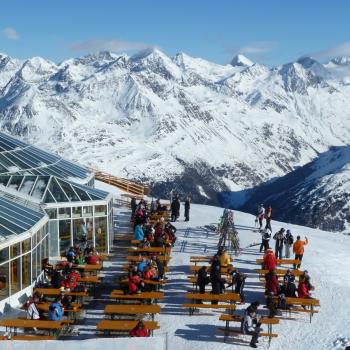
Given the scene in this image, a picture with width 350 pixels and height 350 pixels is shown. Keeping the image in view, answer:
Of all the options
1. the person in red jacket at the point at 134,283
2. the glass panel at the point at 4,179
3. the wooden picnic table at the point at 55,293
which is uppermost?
the glass panel at the point at 4,179

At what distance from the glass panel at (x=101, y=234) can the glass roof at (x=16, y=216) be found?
3433 millimetres

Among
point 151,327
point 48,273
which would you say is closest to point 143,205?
point 48,273

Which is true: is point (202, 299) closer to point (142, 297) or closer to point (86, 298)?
point (142, 297)

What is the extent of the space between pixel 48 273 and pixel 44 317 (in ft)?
18.0

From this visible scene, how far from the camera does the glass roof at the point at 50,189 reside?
32906 mm

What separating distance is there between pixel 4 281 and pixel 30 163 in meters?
15.5

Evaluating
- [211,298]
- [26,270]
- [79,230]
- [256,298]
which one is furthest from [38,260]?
[256,298]

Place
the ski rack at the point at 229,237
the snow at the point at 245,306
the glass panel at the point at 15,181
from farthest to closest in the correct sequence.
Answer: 1. the glass panel at the point at 15,181
2. the ski rack at the point at 229,237
3. the snow at the point at 245,306

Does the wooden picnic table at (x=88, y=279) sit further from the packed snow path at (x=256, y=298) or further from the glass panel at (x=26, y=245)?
the packed snow path at (x=256, y=298)

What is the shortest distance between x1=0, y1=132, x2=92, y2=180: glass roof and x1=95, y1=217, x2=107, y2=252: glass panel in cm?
605

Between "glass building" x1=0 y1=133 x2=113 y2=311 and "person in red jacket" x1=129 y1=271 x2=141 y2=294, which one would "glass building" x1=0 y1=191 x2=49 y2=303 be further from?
"person in red jacket" x1=129 y1=271 x2=141 y2=294

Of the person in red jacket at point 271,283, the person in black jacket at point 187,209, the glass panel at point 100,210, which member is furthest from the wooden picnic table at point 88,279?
the person in black jacket at point 187,209

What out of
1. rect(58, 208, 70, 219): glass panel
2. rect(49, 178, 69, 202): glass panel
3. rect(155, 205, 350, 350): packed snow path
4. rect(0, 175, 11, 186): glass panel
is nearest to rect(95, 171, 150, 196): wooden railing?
rect(155, 205, 350, 350): packed snow path

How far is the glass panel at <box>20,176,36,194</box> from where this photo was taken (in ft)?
111
